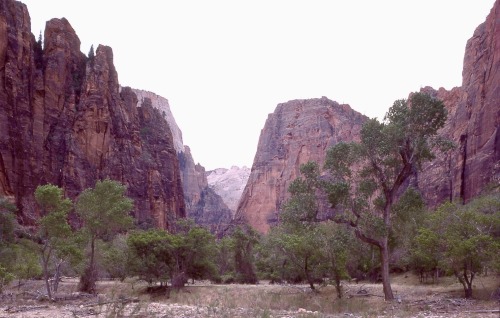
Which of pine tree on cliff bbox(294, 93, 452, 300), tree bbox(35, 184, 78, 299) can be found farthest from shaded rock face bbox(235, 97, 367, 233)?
tree bbox(35, 184, 78, 299)

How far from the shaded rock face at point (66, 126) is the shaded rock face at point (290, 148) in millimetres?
28563

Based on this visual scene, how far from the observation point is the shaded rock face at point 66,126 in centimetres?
6444

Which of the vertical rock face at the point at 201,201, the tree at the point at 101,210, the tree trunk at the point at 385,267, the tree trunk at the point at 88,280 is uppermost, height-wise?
the vertical rock face at the point at 201,201

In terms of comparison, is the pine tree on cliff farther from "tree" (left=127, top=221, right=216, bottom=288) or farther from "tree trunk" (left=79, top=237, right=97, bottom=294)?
"tree" (left=127, top=221, right=216, bottom=288)

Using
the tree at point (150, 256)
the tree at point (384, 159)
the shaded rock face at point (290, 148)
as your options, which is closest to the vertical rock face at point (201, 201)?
the shaded rock face at point (290, 148)

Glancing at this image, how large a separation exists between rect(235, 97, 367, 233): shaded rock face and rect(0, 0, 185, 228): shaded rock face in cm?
2856

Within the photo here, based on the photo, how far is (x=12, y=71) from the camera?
6606 centimetres

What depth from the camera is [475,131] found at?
2199 inches

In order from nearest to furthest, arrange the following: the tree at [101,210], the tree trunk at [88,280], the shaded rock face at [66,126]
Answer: the tree at [101,210], the tree trunk at [88,280], the shaded rock face at [66,126]

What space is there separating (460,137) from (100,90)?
206 ft

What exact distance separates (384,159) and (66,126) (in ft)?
225

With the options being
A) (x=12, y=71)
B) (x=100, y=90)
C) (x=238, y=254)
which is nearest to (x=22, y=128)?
(x=12, y=71)

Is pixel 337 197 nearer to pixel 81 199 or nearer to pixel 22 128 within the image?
pixel 81 199

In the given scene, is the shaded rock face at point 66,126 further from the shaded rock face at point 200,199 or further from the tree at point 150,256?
the shaded rock face at point 200,199
